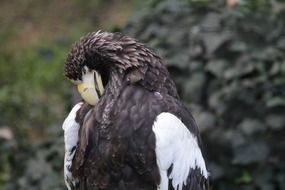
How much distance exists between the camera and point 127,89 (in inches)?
157

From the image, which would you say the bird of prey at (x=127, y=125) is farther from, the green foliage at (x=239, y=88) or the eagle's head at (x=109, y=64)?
the green foliage at (x=239, y=88)

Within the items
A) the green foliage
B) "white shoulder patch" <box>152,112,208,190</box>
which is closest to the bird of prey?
"white shoulder patch" <box>152,112,208,190</box>

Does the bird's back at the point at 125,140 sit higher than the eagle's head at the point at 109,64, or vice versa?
the eagle's head at the point at 109,64

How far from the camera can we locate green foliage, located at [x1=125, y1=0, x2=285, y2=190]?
5.92 metres

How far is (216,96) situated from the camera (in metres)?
6.01

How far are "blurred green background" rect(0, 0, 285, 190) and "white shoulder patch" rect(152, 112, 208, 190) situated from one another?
185 centimetres

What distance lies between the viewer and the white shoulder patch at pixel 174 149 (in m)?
3.87

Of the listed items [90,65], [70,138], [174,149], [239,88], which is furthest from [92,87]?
[239,88]

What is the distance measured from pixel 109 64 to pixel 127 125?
286 mm

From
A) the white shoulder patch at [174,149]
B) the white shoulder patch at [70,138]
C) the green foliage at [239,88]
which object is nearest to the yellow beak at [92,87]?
the white shoulder patch at [70,138]

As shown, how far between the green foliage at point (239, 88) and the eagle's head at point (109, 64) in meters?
1.90

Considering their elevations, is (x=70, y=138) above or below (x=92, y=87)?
below

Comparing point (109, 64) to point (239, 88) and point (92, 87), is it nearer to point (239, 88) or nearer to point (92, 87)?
point (92, 87)

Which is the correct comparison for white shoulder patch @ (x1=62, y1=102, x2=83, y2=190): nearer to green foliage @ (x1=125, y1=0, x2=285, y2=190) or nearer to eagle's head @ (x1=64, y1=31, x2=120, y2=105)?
eagle's head @ (x1=64, y1=31, x2=120, y2=105)
